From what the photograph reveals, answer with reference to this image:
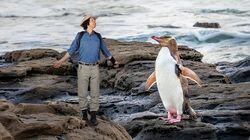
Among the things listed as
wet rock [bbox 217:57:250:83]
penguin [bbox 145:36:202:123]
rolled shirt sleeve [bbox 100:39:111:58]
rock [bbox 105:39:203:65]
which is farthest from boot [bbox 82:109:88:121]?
wet rock [bbox 217:57:250:83]

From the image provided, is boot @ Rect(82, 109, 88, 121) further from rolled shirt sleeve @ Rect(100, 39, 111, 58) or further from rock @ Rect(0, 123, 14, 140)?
rock @ Rect(0, 123, 14, 140)

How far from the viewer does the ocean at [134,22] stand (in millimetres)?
30562

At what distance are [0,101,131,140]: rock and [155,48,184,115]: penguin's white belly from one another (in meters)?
1.70

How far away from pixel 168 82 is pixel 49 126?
302 centimetres

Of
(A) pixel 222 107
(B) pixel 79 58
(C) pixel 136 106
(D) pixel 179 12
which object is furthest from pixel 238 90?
(D) pixel 179 12

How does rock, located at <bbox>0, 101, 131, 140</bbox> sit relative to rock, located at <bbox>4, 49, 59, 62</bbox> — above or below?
above

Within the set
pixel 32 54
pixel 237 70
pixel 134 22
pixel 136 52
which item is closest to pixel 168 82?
pixel 136 52

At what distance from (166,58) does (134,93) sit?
3.93 meters

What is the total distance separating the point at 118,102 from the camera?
41.0ft

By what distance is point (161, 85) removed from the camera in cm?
950

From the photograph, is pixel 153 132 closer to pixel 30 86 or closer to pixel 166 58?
pixel 166 58

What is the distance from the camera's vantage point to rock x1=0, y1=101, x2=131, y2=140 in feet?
22.0

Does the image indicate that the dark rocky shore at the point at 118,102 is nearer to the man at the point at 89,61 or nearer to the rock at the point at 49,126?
the rock at the point at 49,126

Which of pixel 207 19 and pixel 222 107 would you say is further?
pixel 207 19
